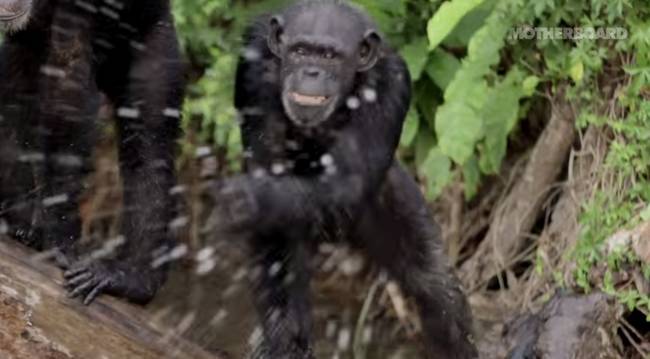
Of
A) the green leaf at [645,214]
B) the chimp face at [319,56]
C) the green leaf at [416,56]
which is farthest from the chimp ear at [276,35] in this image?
the green leaf at [416,56]

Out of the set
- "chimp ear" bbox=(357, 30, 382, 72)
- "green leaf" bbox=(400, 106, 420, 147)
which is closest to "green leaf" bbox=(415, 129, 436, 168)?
"green leaf" bbox=(400, 106, 420, 147)

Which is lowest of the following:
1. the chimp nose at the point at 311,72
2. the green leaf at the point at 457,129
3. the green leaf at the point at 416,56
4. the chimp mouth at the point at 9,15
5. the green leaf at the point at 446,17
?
the green leaf at the point at 457,129

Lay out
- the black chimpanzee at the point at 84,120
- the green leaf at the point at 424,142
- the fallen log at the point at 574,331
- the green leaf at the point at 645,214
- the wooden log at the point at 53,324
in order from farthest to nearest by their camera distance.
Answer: the green leaf at the point at 424,142, the green leaf at the point at 645,214, the fallen log at the point at 574,331, the black chimpanzee at the point at 84,120, the wooden log at the point at 53,324

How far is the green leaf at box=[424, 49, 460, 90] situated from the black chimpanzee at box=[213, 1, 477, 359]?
2.12 m

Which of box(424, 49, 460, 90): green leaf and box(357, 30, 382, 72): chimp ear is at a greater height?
box(357, 30, 382, 72): chimp ear

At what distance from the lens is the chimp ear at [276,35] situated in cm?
588

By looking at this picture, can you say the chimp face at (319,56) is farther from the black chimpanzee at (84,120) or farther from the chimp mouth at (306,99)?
the black chimpanzee at (84,120)

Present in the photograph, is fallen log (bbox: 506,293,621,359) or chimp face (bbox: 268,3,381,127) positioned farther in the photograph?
fallen log (bbox: 506,293,621,359)

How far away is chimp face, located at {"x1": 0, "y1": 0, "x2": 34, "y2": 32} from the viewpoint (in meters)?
5.72

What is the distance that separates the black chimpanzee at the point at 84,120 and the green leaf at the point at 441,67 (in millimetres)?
2200

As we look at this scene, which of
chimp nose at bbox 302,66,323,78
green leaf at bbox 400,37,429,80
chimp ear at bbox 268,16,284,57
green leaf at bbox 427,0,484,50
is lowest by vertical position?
green leaf at bbox 400,37,429,80

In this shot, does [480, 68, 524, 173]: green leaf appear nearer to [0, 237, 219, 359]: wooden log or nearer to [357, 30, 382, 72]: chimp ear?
[357, 30, 382, 72]: chimp ear

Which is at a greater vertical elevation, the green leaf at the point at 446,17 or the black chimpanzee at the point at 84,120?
the green leaf at the point at 446,17

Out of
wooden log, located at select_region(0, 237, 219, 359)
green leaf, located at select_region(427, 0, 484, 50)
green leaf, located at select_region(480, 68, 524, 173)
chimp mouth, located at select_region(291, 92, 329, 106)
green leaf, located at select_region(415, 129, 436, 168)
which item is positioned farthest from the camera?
green leaf, located at select_region(415, 129, 436, 168)
